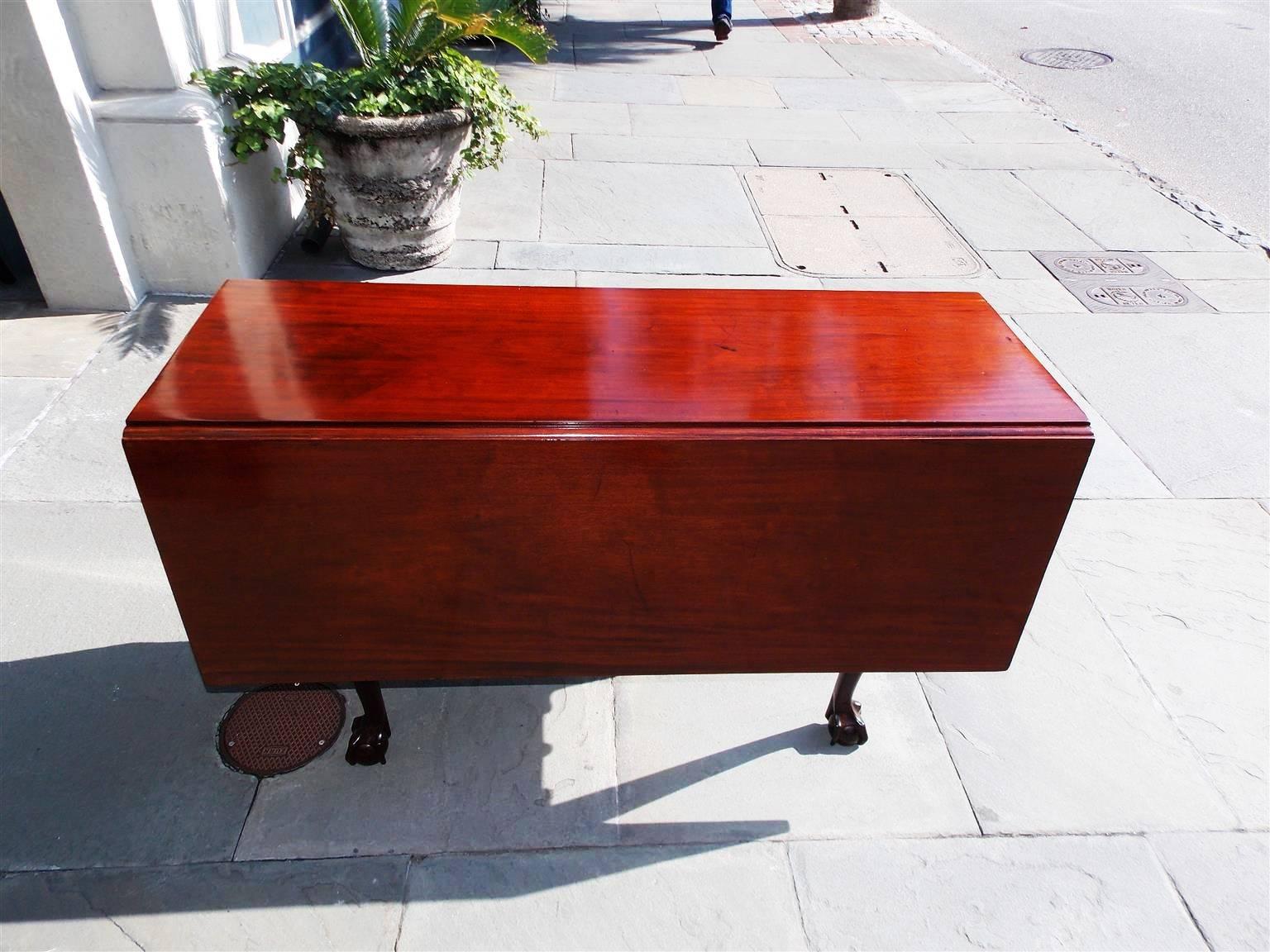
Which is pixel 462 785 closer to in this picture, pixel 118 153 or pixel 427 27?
pixel 118 153

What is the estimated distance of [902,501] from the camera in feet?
6.28

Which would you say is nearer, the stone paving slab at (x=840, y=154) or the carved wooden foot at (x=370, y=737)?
the carved wooden foot at (x=370, y=737)

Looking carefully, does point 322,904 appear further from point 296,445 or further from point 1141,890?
point 1141,890

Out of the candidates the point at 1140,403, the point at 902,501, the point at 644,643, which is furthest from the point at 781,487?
the point at 1140,403

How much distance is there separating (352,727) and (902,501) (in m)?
1.61

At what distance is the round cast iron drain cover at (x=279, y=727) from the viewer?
2.45 meters

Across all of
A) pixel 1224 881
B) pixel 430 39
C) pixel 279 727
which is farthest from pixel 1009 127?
pixel 279 727

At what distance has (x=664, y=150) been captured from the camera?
669 centimetres

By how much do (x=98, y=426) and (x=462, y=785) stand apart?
2305 mm

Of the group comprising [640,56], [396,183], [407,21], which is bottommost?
[640,56]

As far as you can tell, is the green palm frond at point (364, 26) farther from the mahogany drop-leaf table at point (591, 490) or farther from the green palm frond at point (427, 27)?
→ the mahogany drop-leaf table at point (591, 490)

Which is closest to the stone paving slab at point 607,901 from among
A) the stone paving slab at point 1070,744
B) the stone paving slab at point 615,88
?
the stone paving slab at point 1070,744

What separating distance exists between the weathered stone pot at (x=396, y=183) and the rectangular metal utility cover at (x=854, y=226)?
1.91m

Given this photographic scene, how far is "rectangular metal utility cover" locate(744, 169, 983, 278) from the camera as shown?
519 cm
